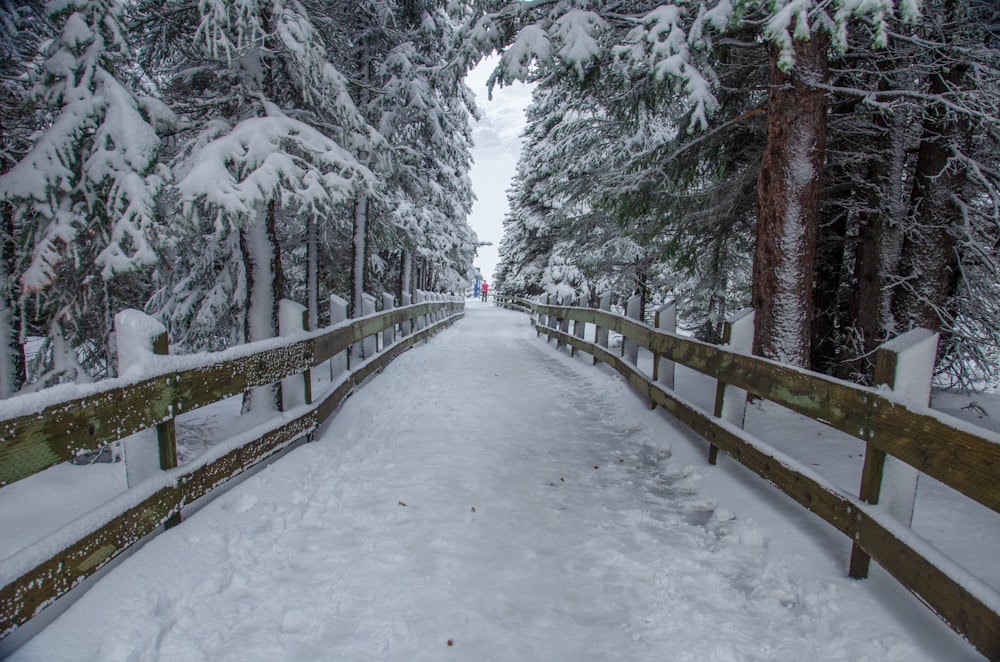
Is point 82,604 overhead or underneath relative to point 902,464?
underneath

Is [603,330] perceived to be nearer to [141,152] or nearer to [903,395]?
[903,395]

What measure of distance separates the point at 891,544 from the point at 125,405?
385 cm

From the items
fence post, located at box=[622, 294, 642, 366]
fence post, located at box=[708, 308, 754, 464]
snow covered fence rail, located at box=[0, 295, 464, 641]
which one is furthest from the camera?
fence post, located at box=[622, 294, 642, 366]

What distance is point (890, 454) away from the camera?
2.69 metres

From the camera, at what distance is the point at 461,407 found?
6.89 metres

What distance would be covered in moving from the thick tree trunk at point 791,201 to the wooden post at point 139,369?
220 inches

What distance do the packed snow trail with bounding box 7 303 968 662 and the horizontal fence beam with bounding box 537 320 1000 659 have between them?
0.81 ft

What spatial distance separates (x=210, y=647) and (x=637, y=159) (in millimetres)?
7801

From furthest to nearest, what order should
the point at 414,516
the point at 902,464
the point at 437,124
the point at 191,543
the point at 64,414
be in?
the point at 437,124, the point at 414,516, the point at 191,543, the point at 902,464, the point at 64,414

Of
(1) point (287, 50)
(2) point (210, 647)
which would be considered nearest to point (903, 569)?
(2) point (210, 647)

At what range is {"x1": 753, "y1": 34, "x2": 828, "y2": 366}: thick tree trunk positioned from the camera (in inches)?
Result: 212

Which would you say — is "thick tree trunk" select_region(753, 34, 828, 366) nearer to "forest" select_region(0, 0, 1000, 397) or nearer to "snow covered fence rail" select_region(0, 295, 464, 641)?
"forest" select_region(0, 0, 1000, 397)

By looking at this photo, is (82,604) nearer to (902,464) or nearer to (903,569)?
(903,569)

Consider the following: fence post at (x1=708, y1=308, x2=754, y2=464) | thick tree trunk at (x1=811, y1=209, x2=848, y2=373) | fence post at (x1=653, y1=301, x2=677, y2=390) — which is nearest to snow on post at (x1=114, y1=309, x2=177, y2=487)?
fence post at (x1=708, y1=308, x2=754, y2=464)
